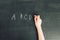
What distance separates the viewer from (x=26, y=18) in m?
1.36

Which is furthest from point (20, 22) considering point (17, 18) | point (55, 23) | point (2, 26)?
point (55, 23)

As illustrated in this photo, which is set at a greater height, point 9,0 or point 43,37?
point 9,0

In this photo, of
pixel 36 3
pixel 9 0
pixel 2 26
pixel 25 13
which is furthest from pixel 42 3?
pixel 2 26

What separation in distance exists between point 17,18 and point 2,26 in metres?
0.13

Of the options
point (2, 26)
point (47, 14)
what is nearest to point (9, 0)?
point (2, 26)

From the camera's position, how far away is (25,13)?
53.5 inches

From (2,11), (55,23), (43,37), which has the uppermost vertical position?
(2,11)

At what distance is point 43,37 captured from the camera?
1.35 meters

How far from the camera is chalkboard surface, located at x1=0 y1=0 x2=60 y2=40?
4.38 feet

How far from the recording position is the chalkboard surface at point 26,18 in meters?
1.34

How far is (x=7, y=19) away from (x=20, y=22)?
11 centimetres

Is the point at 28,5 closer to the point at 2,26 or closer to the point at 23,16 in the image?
the point at 23,16

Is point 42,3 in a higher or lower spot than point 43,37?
higher

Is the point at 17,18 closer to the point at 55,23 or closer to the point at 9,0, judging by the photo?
the point at 9,0
